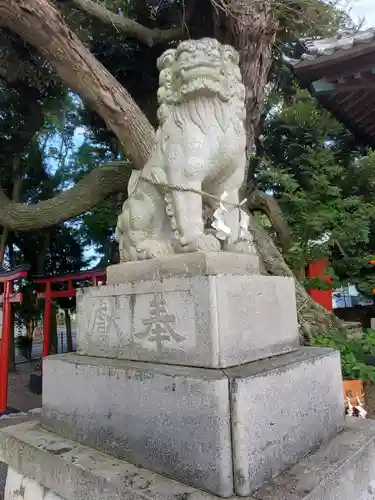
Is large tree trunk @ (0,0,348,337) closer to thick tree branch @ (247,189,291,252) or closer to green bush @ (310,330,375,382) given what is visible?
green bush @ (310,330,375,382)

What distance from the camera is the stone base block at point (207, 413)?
1174 mm

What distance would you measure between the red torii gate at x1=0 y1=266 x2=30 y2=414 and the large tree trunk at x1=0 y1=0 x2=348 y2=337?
282 cm

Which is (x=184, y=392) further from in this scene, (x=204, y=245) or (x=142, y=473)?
(x=204, y=245)

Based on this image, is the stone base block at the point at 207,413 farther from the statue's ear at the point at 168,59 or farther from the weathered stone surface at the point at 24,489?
the statue's ear at the point at 168,59

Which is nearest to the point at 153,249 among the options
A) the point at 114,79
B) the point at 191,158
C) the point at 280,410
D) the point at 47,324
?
the point at 191,158

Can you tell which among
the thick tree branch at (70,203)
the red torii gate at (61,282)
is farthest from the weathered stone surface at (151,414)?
the red torii gate at (61,282)

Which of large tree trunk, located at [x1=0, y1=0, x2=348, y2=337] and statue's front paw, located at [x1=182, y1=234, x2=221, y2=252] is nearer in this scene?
statue's front paw, located at [x1=182, y1=234, x2=221, y2=252]

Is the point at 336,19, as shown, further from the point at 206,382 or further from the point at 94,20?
the point at 206,382

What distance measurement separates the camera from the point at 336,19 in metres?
5.23

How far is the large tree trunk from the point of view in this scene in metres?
3.36

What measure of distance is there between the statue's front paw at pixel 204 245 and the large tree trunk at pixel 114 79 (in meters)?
2.37

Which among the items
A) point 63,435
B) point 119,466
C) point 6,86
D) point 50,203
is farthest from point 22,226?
point 119,466

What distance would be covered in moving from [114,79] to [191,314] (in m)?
3.23

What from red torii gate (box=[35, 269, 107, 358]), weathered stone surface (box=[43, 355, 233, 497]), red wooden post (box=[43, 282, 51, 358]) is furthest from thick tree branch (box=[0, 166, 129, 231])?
weathered stone surface (box=[43, 355, 233, 497])
